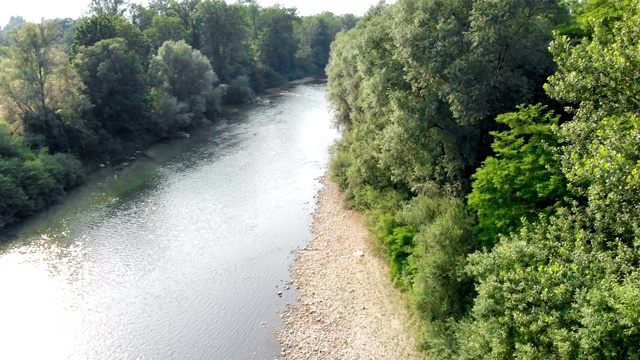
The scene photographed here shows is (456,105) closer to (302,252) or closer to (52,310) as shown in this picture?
(302,252)

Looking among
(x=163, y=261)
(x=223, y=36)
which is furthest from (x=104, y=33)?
(x=163, y=261)

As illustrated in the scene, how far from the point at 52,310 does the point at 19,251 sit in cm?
792

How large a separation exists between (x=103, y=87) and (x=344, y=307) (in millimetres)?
37998

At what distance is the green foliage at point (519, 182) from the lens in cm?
1577

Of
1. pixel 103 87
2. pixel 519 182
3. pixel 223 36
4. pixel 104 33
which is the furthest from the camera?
pixel 223 36

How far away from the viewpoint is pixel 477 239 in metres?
18.5

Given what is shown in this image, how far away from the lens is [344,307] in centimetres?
2209

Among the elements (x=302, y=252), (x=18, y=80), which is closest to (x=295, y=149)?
(x=302, y=252)

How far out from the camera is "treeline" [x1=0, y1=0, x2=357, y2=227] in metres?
35.4

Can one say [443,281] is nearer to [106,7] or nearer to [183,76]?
[183,76]

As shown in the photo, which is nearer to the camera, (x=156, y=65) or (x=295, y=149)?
(x=295, y=149)

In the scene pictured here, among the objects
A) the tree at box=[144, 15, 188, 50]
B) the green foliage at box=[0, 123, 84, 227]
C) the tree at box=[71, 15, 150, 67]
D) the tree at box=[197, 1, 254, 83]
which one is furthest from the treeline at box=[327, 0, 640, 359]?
the tree at box=[144, 15, 188, 50]

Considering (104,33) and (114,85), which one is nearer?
(114,85)

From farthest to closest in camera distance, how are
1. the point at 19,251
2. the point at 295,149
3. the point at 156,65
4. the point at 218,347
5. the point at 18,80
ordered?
the point at 156,65 < the point at 295,149 < the point at 18,80 < the point at 19,251 < the point at 218,347
